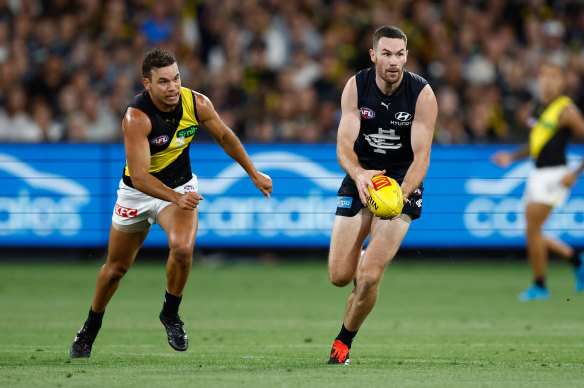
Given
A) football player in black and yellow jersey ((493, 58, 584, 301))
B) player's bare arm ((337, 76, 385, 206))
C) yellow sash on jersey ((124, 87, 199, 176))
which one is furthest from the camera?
football player in black and yellow jersey ((493, 58, 584, 301))

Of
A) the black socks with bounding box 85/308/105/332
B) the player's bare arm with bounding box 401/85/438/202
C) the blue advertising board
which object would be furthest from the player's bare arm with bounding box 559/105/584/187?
the black socks with bounding box 85/308/105/332

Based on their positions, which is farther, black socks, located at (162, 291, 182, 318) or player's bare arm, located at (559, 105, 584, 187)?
player's bare arm, located at (559, 105, 584, 187)

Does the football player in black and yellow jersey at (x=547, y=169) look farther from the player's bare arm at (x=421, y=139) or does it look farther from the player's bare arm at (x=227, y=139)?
the player's bare arm at (x=227, y=139)

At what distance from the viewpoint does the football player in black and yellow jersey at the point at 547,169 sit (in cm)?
1270

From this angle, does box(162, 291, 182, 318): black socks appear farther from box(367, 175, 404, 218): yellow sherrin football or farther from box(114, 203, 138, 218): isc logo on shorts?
box(367, 175, 404, 218): yellow sherrin football

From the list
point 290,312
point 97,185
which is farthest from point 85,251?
point 290,312

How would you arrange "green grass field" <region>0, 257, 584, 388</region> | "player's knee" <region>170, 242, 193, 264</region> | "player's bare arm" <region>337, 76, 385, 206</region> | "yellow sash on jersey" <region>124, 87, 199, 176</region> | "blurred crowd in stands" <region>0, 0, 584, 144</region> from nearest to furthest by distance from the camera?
"green grass field" <region>0, 257, 584, 388</region> < "player's bare arm" <region>337, 76, 385, 206</region> < "player's knee" <region>170, 242, 193, 264</region> < "yellow sash on jersey" <region>124, 87, 199, 176</region> < "blurred crowd in stands" <region>0, 0, 584, 144</region>

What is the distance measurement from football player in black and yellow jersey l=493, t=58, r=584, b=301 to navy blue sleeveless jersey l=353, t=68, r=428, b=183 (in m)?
5.17

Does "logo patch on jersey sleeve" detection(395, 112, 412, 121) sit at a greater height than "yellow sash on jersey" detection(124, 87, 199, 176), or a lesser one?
greater

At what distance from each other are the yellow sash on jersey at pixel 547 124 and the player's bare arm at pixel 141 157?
22.2 ft

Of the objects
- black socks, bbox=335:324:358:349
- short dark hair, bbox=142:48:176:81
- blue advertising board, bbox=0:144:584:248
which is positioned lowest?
blue advertising board, bbox=0:144:584:248

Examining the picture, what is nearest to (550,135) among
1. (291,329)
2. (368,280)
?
(291,329)

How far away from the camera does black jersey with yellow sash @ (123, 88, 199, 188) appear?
26.1 ft

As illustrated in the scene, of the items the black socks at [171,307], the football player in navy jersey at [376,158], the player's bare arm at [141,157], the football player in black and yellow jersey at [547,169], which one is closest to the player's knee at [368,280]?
the football player in navy jersey at [376,158]
